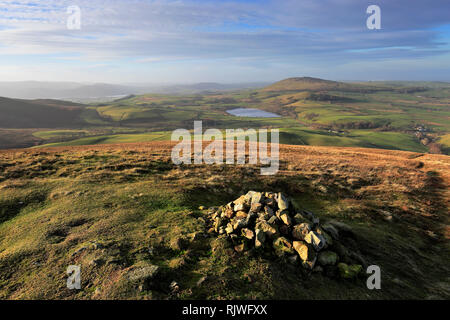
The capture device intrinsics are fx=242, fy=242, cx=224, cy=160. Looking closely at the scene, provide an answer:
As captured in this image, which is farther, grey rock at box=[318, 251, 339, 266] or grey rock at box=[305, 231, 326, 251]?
grey rock at box=[305, 231, 326, 251]

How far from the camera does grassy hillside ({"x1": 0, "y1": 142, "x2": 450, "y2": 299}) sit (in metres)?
10.2

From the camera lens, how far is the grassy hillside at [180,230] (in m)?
10.2

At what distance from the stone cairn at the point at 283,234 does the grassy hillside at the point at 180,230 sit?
0.58 metres

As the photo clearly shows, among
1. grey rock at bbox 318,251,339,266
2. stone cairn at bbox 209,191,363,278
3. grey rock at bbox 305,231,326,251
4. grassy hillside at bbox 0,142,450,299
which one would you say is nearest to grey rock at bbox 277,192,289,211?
stone cairn at bbox 209,191,363,278

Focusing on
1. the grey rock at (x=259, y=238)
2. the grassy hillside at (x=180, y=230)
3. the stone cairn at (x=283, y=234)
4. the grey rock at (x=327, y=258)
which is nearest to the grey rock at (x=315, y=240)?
the stone cairn at (x=283, y=234)

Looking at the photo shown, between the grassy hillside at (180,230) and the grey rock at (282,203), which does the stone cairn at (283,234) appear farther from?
the grassy hillside at (180,230)

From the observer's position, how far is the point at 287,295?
9.88 meters

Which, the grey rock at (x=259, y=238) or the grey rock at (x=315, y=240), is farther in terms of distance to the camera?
the grey rock at (x=259, y=238)

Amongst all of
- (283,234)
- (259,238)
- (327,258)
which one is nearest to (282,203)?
(283,234)

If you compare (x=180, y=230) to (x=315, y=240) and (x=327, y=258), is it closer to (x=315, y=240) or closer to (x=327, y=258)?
(x=315, y=240)

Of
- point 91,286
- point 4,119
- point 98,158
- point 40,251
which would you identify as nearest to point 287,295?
point 91,286

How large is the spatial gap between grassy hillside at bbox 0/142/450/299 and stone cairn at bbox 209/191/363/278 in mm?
579

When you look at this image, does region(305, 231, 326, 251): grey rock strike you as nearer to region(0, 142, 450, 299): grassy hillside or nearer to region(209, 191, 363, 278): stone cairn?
region(209, 191, 363, 278): stone cairn

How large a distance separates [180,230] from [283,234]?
19.3ft
